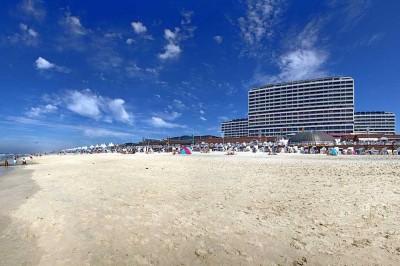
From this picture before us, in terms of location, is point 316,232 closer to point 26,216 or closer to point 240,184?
point 240,184

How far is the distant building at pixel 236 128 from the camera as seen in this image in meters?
170

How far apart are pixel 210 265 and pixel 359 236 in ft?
11.6

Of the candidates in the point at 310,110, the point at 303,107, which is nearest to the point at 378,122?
the point at 310,110

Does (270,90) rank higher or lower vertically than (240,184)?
higher

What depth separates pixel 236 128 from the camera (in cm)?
17512

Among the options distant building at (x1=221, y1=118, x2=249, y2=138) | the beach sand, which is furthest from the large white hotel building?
the beach sand

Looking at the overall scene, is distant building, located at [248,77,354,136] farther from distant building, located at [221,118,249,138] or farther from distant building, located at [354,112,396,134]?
distant building, located at [354,112,396,134]

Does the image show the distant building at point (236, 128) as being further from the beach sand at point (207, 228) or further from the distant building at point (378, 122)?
the beach sand at point (207, 228)

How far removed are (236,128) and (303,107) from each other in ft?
171

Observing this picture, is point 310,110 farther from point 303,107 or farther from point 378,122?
point 378,122

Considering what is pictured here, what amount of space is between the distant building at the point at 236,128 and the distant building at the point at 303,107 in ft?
63.2

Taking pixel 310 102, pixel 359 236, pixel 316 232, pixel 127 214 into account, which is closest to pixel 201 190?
pixel 127 214

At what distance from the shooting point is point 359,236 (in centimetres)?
544

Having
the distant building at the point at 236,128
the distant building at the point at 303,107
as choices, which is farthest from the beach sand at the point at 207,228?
the distant building at the point at 236,128
